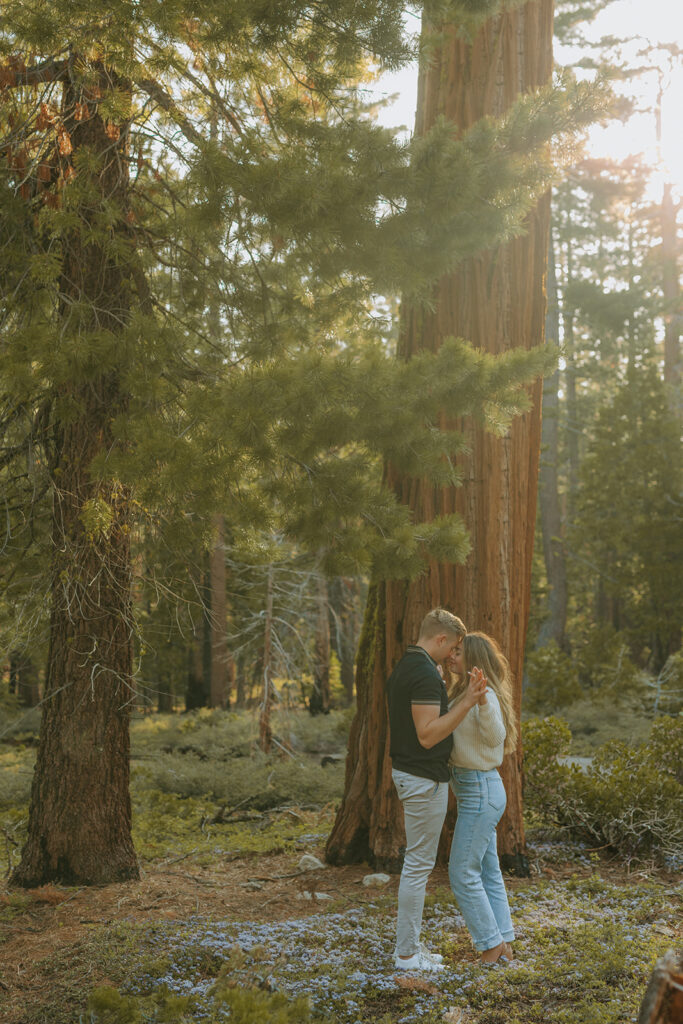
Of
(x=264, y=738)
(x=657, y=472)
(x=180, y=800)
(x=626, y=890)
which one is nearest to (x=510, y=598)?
(x=626, y=890)

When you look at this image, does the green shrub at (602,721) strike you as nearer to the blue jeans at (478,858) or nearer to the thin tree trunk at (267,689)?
the thin tree trunk at (267,689)

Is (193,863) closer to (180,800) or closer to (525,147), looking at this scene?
(180,800)

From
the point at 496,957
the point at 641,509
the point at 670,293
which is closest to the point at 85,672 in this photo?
the point at 496,957

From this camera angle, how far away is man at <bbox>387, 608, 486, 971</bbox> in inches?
164

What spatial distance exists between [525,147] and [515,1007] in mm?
4291

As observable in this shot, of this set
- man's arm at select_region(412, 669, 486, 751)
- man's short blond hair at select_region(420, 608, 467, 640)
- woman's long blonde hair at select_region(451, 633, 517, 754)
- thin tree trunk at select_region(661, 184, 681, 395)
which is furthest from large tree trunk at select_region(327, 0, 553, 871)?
thin tree trunk at select_region(661, 184, 681, 395)

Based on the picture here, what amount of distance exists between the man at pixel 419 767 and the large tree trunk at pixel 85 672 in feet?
7.47

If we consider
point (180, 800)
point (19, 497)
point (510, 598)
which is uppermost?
point (19, 497)

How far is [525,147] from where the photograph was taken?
4.69 metres

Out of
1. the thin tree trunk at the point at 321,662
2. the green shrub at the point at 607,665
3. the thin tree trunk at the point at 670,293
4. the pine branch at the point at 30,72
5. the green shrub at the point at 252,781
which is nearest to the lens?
the pine branch at the point at 30,72

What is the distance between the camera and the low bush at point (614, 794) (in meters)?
6.54

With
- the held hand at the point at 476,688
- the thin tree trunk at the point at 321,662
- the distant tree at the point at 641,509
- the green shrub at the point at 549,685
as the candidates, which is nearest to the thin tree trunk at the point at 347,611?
the thin tree trunk at the point at 321,662

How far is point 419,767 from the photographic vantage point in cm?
424

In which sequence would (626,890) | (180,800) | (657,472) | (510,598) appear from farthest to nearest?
(657,472) → (180,800) → (510,598) → (626,890)
